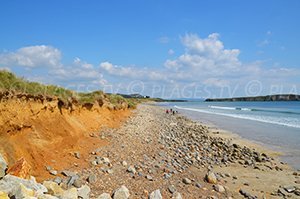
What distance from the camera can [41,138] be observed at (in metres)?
9.07

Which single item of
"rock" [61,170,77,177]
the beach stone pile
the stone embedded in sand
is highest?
the stone embedded in sand

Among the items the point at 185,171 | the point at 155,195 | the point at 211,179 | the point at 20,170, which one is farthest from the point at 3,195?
the point at 185,171

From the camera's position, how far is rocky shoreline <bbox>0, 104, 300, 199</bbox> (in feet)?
20.7

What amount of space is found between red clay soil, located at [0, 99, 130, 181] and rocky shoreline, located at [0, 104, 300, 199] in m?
0.37

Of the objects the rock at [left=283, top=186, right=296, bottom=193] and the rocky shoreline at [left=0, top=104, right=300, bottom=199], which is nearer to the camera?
the rocky shoreline at [left=0, top=104, right=300, bottom=199]

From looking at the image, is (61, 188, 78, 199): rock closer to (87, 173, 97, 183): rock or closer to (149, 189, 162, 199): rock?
(87, 173, 97, 183): rock

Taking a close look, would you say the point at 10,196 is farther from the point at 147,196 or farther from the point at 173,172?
the point at 173,172

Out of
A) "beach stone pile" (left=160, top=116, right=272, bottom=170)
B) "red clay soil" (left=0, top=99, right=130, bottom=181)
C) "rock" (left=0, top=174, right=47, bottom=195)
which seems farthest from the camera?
"beach stone pile" (left=160, top=116, right=272, bottom=170)

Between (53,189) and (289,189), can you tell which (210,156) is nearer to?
(289,189)

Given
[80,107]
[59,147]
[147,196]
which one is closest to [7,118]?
[59,147]

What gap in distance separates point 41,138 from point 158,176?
4.15m

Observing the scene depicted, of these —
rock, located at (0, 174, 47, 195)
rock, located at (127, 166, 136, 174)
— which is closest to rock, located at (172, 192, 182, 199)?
rock, located at (127, 166, 136, 174)

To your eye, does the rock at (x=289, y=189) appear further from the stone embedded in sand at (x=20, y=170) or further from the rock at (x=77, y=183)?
the stone embedded in sand at (x=20, y=170)

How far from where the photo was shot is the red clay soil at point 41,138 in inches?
301
